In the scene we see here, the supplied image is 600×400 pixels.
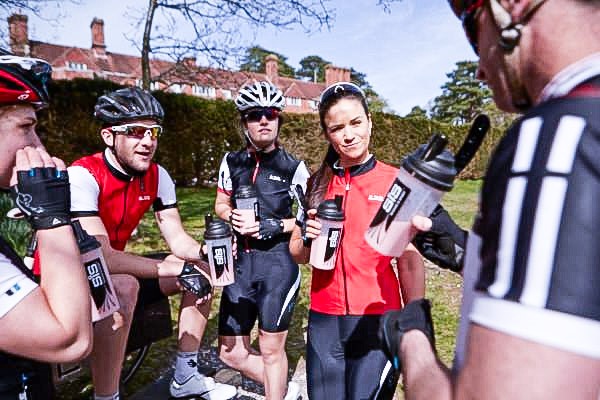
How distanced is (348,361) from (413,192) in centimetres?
135

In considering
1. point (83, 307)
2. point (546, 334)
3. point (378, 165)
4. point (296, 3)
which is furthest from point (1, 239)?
point (296, 3)

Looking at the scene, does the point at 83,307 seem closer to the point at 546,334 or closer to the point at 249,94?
the point at 546,334

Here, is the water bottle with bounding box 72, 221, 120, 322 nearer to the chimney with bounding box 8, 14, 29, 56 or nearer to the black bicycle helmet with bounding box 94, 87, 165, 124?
the black bicycle helmet with bounding box 94, 87, 165, 124

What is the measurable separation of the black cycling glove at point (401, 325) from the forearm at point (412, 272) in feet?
3.34

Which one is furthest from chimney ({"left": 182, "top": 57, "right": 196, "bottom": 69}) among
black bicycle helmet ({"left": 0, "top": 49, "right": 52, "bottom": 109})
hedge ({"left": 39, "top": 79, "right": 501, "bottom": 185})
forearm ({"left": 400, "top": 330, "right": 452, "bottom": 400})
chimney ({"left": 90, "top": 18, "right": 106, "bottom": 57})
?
chimney ({"left": 90, "top": 18, "right": 106, "bottom": 57})

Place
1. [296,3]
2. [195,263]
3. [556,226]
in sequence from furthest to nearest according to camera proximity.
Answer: [296,3]
[195,263]
[556,226]

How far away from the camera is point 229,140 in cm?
1642

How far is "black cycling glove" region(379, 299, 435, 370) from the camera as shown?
1244mm

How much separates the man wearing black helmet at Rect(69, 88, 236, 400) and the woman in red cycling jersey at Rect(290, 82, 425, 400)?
3.27 ft

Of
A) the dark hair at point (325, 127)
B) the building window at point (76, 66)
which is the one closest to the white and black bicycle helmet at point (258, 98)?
the dark hair at point (325, 127)

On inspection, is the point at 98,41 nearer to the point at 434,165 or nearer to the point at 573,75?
the point at 434,165

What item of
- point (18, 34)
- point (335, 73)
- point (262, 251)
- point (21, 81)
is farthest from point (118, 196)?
point (335, 73)

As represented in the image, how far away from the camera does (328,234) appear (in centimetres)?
228

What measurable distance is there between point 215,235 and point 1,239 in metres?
1.30
